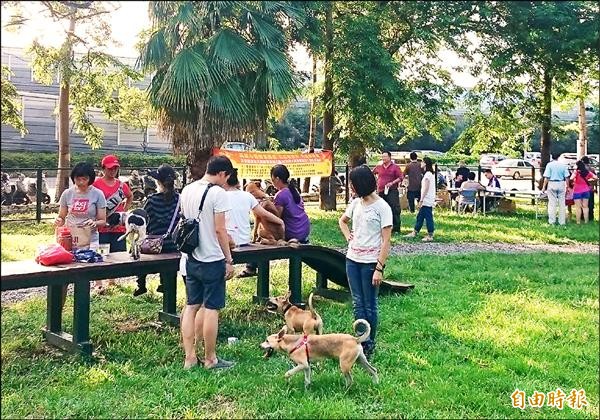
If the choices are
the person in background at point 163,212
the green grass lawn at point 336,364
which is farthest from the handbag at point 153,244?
the green grass lawn at point 336,364

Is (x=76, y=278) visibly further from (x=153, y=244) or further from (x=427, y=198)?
(x=427, y=198)

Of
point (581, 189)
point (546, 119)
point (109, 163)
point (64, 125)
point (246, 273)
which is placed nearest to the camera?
point (109, 163)

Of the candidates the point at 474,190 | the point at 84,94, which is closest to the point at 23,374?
the point at 84,94

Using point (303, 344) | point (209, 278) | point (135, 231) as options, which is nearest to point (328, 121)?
point (135, 231)

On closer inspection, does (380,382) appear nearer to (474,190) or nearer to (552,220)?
(552,220)

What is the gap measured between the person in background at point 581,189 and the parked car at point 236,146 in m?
6.43

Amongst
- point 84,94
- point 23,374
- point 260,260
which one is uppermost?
point 84,94

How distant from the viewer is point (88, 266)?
4602mm

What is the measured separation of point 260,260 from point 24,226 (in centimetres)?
716

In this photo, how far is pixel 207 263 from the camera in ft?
14.0

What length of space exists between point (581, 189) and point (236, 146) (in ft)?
22.2

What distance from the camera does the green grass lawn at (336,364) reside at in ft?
12.2

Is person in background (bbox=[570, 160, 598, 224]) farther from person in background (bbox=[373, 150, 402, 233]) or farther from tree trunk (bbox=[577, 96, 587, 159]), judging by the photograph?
person in background (bbox=[373, 150, 402, 233])

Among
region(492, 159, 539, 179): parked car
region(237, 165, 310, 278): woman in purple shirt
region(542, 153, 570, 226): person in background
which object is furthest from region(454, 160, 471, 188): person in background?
region(492, 159, 539, 179): parked car
